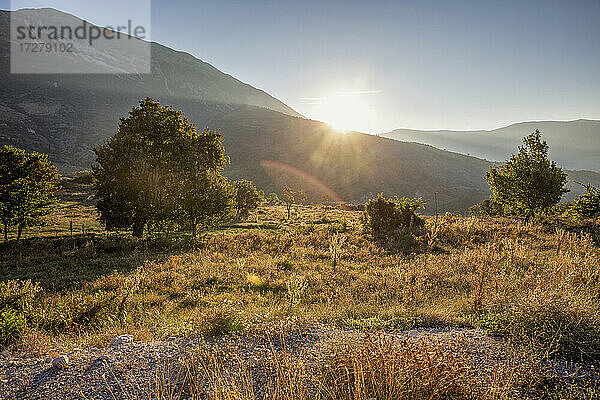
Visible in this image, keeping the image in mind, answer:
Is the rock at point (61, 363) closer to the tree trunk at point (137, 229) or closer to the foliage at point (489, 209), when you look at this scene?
the tree trunk at point (137, 229)

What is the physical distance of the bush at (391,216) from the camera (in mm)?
22234

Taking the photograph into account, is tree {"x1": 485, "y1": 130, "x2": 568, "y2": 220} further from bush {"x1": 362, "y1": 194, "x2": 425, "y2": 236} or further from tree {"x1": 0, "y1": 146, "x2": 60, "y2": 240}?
tree {"x1": 0, "y1": 146, "x2": 60, "y2": 240}

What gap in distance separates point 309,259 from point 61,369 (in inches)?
433

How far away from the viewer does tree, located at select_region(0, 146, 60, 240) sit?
837 inches

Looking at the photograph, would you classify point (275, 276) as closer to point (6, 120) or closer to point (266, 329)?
point (266, 329)

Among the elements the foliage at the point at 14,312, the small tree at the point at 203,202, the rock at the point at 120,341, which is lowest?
the foliage at the point at 14,312

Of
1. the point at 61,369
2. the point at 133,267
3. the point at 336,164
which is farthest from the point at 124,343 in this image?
the point at 336,164

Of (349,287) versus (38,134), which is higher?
(38,134)

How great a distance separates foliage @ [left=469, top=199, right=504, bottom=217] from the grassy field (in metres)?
13.6

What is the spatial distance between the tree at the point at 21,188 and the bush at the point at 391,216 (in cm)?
2513

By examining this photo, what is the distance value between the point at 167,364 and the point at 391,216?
20.4 metres

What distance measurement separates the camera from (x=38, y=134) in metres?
127

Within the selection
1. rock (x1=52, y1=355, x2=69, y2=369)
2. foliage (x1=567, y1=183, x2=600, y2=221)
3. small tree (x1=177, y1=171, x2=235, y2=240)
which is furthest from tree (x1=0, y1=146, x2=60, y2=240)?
foliage (x1=567, y1=183, x2=600, y2=221)

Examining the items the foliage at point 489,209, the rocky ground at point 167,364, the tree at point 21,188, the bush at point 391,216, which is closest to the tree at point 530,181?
the foliage at point 489,209
